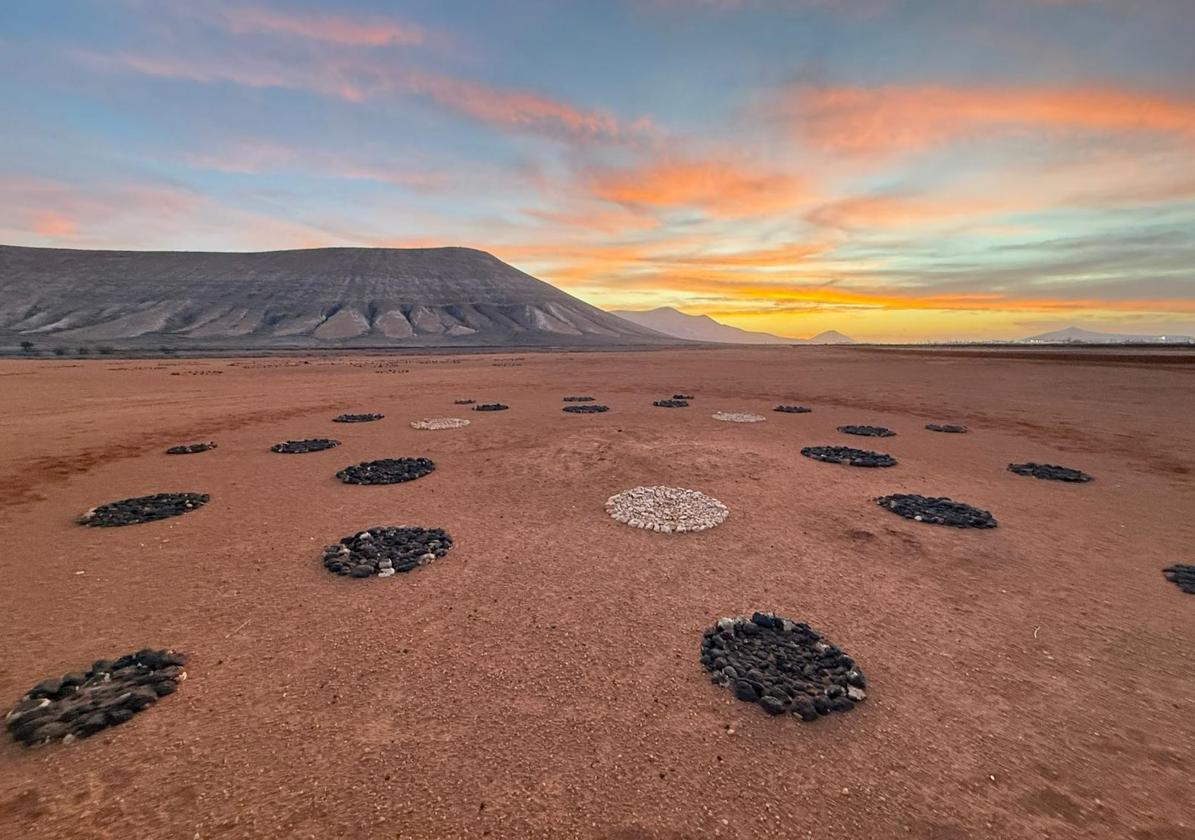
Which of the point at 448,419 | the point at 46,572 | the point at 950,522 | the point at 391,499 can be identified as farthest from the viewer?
the point at 448,419

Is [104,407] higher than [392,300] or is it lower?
lower

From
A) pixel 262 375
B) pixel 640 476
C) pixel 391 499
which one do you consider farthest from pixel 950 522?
pixel 262 375

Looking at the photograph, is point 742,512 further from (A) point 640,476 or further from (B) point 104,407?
(B) point 104,407

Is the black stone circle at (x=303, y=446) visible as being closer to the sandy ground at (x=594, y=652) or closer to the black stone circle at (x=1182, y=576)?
the sandy ground at (x=594, y=652)

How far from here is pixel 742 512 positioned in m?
12.2

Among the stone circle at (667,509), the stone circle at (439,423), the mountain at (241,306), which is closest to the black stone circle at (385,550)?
the stone circle at (667,509)

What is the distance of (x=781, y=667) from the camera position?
6.45m

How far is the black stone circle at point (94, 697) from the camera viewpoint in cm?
529

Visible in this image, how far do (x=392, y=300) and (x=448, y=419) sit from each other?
17464 centimetres

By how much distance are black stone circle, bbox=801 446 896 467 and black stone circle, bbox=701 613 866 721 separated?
35.6 feet

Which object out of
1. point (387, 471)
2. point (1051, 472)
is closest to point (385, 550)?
point (387, 471)

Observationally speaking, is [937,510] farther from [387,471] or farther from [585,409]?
[585,409]

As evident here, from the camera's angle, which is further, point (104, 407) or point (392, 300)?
point (392, 300)

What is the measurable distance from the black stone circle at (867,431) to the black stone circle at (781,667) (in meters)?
16.4
